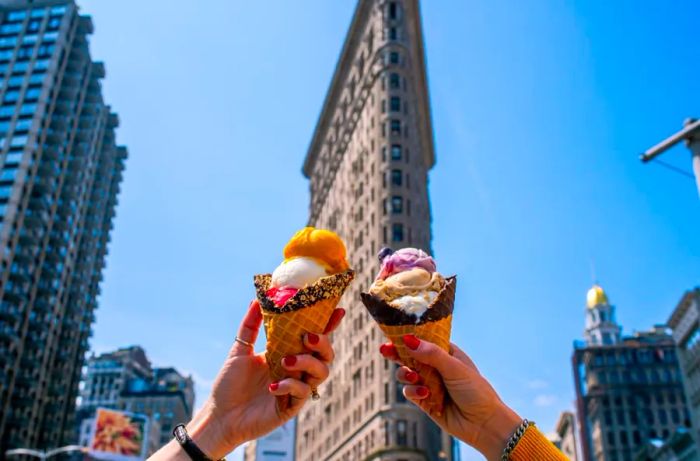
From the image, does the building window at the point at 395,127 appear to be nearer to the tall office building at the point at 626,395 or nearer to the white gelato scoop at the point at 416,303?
the white gelato scoop at the point at 416,303

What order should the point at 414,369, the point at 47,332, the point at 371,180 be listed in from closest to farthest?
the point at 414,369
the point at 371,180
the point at 47,332

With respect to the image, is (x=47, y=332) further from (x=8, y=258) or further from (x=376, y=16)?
(x=376, y=16)

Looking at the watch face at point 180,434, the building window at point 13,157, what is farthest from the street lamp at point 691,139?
the building window at point 13,157

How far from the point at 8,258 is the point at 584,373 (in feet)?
361

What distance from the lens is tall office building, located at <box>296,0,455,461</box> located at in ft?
213

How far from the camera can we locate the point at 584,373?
140m

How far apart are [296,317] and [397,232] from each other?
6637 cm

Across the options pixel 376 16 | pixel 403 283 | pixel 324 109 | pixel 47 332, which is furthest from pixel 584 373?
pixel 403 283

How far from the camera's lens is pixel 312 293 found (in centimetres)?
436

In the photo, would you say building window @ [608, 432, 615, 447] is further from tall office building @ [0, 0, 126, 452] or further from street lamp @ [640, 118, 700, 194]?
street lamp @ [640, 118, 700, 194]

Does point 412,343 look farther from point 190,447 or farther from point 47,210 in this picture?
point 47,210

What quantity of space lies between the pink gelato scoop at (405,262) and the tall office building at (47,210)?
82.8 m

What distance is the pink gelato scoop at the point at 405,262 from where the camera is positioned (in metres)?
4.69

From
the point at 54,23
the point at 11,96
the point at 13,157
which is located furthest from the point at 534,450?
the point at 54,23
